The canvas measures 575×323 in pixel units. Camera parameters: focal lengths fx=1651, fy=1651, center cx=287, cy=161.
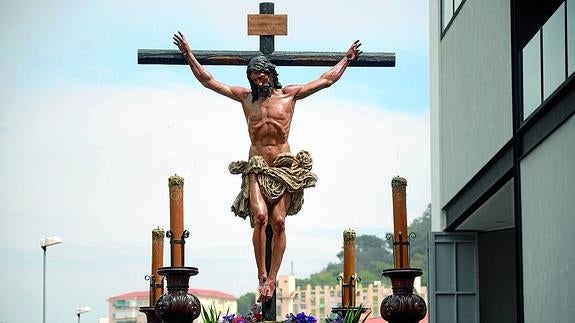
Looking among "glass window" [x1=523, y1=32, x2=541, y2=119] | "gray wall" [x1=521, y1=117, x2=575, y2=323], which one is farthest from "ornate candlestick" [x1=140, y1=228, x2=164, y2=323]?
"glass window" [x1=523, y1=32, x2=541, y2=119]

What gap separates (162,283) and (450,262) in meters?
14.6

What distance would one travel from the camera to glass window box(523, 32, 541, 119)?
20.9m

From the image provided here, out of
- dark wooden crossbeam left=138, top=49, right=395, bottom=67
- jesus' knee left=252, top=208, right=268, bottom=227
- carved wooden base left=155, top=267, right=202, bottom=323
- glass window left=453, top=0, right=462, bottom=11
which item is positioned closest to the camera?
carved wooden base left=155, top=267, right=202, bottom=323

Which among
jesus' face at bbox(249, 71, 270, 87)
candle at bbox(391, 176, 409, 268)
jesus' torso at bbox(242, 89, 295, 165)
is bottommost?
candle at bbox(391, 176, 409, 268)

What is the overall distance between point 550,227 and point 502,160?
435 cm

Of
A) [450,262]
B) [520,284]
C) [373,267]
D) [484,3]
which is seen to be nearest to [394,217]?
[520,284]

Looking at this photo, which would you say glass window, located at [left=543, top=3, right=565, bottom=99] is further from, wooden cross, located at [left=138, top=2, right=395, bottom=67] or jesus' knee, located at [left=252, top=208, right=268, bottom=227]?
jesus' knee, located at [left=252, top=208, right=268, bottom=227]

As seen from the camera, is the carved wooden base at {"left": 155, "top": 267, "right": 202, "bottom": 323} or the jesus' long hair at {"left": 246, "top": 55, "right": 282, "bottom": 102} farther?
the jesus' long hair at {"left": 246, "top": 55, "right": 282, "bottom": 102}

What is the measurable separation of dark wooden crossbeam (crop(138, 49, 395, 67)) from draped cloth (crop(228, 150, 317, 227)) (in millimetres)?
1142

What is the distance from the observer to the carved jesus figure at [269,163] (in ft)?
46.9

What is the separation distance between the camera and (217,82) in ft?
48.9

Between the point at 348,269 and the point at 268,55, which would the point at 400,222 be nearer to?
the point at 348,269

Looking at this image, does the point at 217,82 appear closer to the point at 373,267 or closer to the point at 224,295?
the point at 224,295

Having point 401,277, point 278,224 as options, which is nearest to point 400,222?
point 401,277
